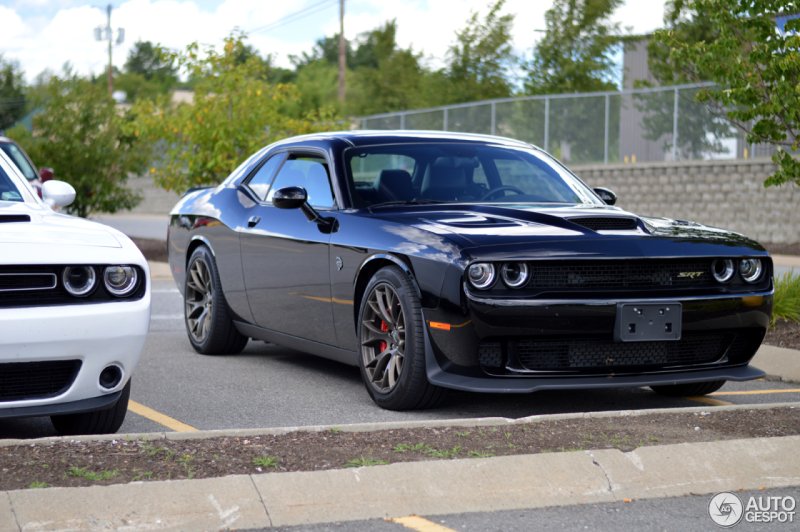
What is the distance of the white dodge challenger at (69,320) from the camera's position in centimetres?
567

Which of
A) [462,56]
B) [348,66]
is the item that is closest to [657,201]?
[462,56]

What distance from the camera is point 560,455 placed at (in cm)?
545

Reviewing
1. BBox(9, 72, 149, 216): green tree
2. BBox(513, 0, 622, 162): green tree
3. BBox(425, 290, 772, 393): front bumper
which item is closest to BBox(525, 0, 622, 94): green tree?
BBox(513, 0, 622, 162): green tree

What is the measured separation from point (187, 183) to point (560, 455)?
17.4 meters

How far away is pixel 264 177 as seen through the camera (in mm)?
9242

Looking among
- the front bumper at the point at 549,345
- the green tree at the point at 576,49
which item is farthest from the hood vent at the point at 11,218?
the green tree at the point at 576,49

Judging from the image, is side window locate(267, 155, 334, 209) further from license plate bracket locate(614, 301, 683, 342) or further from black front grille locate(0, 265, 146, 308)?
black front grille locate(0, 265, 146, 308)

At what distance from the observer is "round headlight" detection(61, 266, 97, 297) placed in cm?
585

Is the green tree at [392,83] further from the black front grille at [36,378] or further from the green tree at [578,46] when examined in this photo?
the black front grille at [36,378]

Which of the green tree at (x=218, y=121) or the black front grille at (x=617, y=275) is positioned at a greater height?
the green tree at (x=218, y=121)

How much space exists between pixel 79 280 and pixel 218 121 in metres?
15.5

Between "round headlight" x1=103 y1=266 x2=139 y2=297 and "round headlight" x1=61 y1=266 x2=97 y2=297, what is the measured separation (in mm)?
72

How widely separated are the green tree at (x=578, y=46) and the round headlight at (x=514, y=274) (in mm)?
32294

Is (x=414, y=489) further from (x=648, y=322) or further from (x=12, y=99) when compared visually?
(x=12, y=99)
